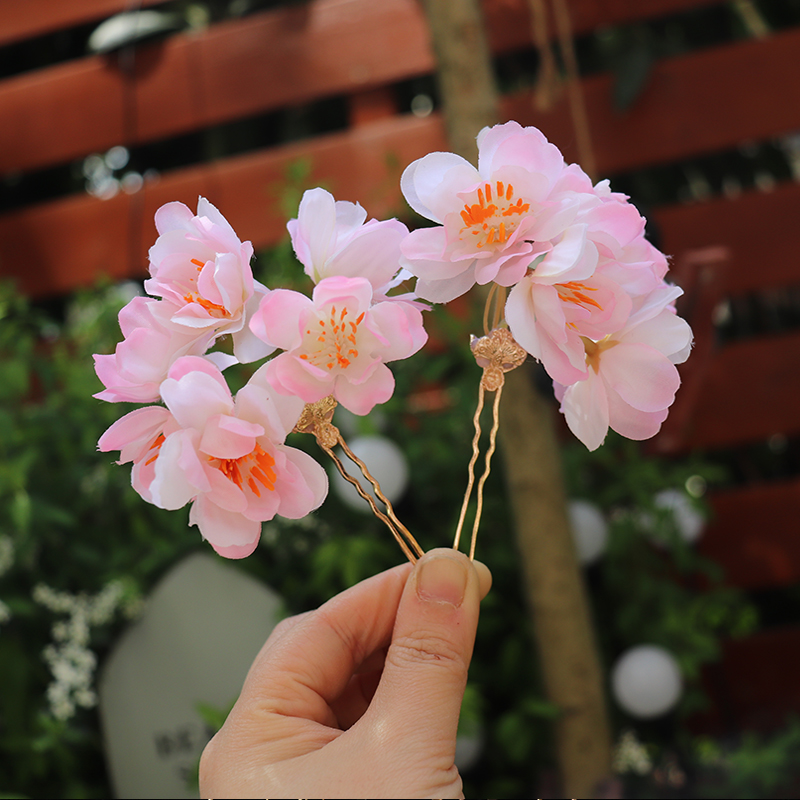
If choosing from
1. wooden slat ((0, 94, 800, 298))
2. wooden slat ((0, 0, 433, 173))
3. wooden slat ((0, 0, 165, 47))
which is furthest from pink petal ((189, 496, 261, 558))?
wooden slat ((0, 0, 165, 47))

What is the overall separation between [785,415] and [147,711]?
1288 millimetres

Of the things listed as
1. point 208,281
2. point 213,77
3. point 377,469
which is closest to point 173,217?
point 208,281

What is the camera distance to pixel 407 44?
161 cm

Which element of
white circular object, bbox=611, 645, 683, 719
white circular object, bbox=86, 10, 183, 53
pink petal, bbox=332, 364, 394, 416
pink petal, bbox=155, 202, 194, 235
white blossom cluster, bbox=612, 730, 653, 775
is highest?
white circular object, bbox=86, 10, 183, 53

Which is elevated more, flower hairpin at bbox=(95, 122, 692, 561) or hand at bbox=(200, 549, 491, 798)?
flower hairpin at bbox=(95, 122, 692, 561)

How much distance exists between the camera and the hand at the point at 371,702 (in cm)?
42

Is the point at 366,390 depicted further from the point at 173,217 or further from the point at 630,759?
the point at 630,759

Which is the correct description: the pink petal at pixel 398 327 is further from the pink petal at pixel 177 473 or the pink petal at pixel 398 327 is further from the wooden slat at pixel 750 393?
the wooden slat at pixel 750 393

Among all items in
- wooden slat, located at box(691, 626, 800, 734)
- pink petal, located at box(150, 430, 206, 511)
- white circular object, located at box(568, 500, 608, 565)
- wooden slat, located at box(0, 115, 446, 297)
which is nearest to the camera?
pink petal, located at box(150, 430, 206, 511)

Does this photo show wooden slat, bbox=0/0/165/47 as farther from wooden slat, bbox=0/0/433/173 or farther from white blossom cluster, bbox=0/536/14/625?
white blossom cluster, bbox=0/536/14/625

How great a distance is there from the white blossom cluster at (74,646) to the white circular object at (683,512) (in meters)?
0.84

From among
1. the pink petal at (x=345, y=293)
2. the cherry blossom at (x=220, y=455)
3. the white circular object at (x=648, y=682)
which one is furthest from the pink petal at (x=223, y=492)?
the white circular object at (x=648, y=682)

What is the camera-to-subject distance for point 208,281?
445 mm

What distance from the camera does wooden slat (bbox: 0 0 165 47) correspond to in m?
1.79
